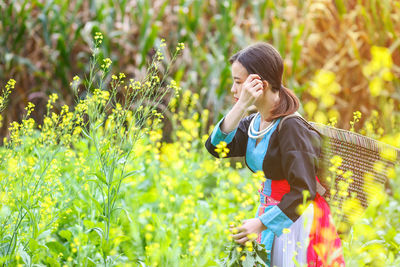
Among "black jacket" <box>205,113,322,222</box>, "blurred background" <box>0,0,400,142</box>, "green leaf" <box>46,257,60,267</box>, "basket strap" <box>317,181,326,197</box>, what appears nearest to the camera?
"black jacket" <box>205,113,322,222</box>

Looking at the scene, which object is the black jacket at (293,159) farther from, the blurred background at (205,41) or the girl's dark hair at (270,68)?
the blurred background at (205,41)

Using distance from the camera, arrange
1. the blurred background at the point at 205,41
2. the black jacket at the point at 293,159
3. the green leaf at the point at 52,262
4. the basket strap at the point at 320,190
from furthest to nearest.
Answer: the blurred background at the point at 205,41, the green leaf at the point at 52,262, the basket strap at the point at 320,190, the black jacket at the point at 293,159

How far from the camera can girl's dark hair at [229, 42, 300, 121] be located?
176 cm

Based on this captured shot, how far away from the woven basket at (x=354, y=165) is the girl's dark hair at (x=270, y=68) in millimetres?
115

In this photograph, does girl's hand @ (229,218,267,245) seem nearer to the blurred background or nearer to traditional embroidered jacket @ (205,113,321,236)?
traditional embroidered jacket @ (205,113,321,236)

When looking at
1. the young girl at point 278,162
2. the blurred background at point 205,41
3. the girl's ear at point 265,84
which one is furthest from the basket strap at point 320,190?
the blurred background at point 205,41

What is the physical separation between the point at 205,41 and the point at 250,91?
296 cm

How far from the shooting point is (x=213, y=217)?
255 cm

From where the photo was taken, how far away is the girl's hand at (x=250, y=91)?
5.48 feet

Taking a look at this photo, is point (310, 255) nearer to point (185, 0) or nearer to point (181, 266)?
point (181, 266)

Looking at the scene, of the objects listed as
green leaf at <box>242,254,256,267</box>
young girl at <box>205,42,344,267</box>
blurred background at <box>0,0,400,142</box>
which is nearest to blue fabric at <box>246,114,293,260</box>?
young girl at <box>205,42,344,267</box>

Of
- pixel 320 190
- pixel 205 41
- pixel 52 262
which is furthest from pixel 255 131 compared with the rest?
pixel 205 41

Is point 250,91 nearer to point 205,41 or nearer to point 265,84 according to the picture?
point 265,84

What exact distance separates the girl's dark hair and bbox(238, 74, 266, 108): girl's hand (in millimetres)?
65
